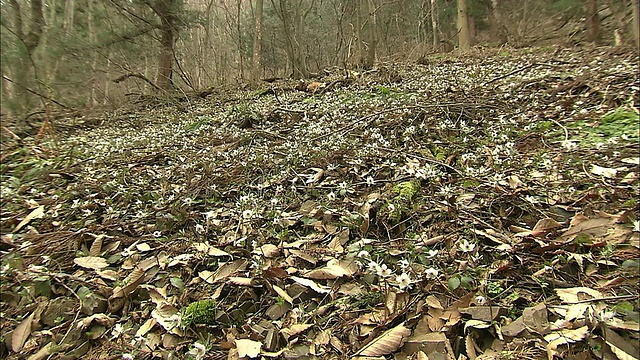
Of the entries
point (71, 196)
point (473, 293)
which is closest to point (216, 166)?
point (71, 196)

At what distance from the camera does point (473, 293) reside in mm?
1697

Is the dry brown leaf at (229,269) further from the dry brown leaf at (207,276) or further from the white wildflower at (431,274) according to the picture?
the white wildflower at (431,274)

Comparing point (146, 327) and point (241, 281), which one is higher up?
point (241, 281)

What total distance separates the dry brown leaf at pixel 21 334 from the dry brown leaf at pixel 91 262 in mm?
442

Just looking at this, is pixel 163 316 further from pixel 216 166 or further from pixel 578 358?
pixel 216 166

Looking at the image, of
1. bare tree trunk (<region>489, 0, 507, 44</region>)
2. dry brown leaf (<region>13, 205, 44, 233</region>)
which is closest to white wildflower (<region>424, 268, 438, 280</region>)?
dry brown leaf (<region>13, 205, 44, 233</region>)

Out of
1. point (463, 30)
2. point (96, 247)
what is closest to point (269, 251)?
point (96, 247)

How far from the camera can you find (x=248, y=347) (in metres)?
1.66

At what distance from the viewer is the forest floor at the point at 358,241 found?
162 cm

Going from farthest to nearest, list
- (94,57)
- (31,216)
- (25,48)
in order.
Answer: (94,57) → (25,48) → (31,216)

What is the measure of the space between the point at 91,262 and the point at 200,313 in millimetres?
1144

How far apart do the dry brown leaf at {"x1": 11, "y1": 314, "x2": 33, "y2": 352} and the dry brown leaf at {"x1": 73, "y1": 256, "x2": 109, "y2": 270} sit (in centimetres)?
44

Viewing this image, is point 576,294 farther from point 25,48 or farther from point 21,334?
point 25,48

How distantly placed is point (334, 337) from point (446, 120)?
3.08m
